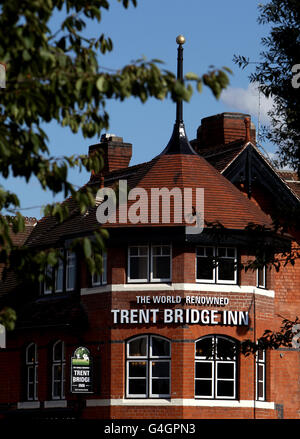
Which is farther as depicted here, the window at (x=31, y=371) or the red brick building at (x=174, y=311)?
the window at (x=31, y=371)

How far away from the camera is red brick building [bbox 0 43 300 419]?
34844 mm

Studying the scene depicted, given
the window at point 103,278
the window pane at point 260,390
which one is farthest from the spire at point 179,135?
the window pane at point 260,390

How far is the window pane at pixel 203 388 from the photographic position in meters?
34.8

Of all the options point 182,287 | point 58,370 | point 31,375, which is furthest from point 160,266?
point 31,375

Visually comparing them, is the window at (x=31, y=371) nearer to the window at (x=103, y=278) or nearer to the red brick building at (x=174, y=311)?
the red brick building at (x=174, y=311)

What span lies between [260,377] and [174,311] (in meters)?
3.92

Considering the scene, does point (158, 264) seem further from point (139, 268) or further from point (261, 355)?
point (261, 355)

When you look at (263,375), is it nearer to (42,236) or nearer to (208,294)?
(208,294)

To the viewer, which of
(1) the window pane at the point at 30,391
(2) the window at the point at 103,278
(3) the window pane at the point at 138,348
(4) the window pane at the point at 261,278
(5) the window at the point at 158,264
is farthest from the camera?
(1) the window pane at the point at 30,391

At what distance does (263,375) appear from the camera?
36.6 metres

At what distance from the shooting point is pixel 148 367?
1375 inches

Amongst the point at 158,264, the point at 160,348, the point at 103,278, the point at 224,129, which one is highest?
the point at 224,129

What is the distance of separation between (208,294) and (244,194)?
515cm

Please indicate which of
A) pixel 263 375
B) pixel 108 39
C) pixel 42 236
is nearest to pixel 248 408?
pixel 263 375
